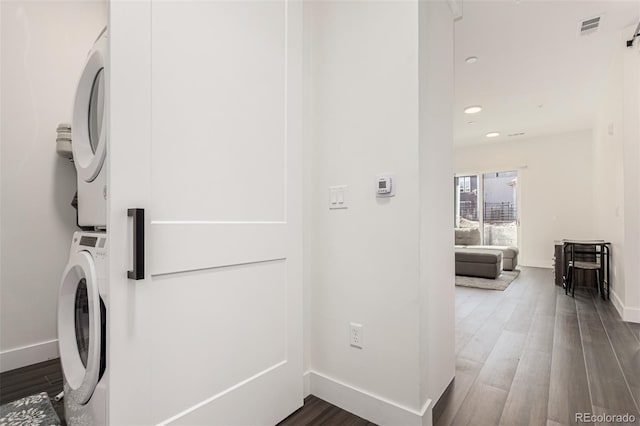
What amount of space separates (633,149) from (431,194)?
291 cm

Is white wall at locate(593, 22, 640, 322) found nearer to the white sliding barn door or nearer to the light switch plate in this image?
the light switch plate

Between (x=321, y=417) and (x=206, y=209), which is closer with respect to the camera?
(x=206, y=209)

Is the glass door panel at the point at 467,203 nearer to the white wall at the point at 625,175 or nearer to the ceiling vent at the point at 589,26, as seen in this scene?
the white wall at the point at 625,175

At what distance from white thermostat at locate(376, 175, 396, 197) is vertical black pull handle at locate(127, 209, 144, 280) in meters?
1.01

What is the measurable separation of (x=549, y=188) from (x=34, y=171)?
7.99m

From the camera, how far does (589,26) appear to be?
2770 mm

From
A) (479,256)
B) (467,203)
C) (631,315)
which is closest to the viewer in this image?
(631,315)

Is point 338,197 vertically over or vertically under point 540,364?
over

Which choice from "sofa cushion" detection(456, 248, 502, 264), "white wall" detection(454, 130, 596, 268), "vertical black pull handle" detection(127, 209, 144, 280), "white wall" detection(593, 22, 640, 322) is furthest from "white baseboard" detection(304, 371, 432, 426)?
"white wall" detection(454, 130, 596, 268)

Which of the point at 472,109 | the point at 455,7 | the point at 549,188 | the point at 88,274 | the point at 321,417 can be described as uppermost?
the point at 472,109

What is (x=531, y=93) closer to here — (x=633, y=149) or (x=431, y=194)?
(x=633, y=149)

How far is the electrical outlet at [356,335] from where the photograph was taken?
1.57 meters

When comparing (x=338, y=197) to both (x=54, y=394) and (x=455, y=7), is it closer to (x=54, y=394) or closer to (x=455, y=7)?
(x=455, y=7)

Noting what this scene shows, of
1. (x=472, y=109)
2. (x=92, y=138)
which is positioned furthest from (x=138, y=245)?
(x=472, y=109)
